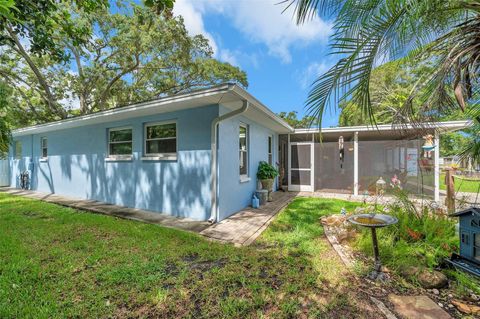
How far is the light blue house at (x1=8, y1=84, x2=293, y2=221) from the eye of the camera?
5105mm

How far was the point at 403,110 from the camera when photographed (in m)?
3.48

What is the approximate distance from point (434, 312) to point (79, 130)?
33.3ft

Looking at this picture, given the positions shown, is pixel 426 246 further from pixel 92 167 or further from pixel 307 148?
pixel 92 167

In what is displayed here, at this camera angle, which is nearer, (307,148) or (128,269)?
(128,269)

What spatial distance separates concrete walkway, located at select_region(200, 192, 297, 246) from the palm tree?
275 cm

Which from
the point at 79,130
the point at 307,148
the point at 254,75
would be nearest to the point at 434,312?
the point at 307,148

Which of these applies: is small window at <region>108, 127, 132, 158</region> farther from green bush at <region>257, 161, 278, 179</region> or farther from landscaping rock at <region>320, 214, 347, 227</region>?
landscaping rock at <region>320, 214, 347, 227</region>

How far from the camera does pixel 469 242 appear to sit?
8.70 feet

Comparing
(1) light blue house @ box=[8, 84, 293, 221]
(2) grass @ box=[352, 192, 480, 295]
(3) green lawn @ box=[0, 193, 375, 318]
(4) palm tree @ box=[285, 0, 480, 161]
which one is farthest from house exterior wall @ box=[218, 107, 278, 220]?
(4) palm tree @ box=[285, 0, 480, 161]

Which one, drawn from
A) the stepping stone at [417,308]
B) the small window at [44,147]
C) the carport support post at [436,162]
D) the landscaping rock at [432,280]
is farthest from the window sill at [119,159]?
the carport support post at [436,162]

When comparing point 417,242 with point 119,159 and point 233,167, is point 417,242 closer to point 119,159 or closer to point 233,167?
point 233,167

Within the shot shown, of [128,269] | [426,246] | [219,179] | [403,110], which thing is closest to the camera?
[128,269]

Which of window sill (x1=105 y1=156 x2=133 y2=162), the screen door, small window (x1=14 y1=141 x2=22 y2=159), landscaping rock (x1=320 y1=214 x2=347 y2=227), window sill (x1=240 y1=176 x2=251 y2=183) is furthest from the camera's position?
small window (x1=14 y1=141 x2=22 y2=159)

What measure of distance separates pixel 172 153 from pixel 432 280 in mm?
5445
